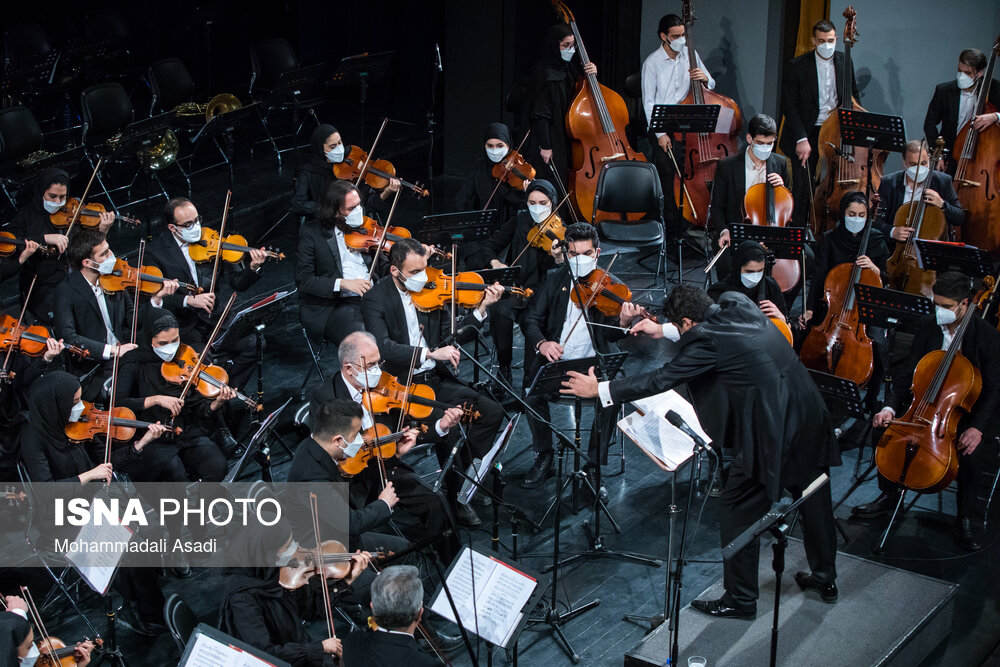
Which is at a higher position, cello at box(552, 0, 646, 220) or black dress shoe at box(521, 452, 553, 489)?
cello at box(552, 0, 646, 220)

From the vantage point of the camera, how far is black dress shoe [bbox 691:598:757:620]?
5129 mm

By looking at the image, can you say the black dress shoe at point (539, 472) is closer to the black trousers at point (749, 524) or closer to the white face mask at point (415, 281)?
the white face mask at point (415, 281)

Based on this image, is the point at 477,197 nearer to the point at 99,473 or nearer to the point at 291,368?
the point at 291,368

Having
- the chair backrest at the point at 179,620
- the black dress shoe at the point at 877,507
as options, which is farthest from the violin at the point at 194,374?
the black dress shoe at the point at 877,507

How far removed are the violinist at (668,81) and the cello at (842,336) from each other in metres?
2.03

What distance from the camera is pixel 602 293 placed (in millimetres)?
6410

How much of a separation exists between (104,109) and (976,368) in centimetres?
634

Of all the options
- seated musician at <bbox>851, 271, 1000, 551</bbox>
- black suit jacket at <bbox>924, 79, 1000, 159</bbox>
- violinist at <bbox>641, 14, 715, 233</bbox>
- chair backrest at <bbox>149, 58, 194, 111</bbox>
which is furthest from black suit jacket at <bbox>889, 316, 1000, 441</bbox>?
chair backrest at <bbox>149, 58, 194, 111</bbox>

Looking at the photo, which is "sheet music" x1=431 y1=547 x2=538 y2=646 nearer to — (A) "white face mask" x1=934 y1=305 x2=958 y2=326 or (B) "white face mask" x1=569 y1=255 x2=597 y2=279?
(B) "white face mask" x1=569 y1=255 x2=597 y2=279

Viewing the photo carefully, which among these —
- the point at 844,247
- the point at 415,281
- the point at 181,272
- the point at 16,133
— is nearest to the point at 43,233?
the point at 181,272

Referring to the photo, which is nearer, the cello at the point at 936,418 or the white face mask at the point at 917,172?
the cello at the point at 936,418

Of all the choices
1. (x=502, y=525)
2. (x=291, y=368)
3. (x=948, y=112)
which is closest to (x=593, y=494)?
(x=502, y=525)

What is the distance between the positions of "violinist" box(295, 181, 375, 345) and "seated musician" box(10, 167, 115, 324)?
122cm

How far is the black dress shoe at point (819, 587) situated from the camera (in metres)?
5.24
